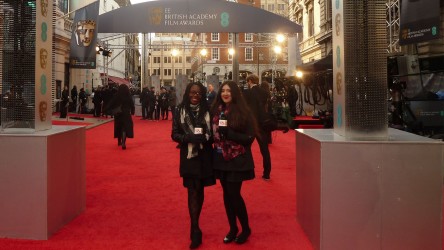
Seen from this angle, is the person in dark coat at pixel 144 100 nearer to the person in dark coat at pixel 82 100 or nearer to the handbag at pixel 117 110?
the person in dark coat at pixel 82 100

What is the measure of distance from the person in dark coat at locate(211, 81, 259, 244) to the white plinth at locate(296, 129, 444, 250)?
2.36 feet

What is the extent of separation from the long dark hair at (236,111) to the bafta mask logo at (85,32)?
11360mm

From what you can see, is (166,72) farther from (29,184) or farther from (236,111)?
(236,111)

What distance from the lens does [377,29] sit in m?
3.94

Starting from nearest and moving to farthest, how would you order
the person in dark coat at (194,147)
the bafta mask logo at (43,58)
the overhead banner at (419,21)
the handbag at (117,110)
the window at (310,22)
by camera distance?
the person in dark coat at (194,147) < the bafta mask logo at (43,58) < the overhead banner at (419,21) < the handbag at (117,110) < the window at (310,22)

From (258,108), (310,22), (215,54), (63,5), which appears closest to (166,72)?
(215,54)

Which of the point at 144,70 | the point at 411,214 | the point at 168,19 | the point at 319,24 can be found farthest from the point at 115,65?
the point at 411,214

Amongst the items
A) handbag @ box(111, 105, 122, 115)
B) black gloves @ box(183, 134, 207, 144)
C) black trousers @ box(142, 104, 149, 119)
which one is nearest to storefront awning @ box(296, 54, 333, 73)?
handbag @ box(111, 105, 122, 115)

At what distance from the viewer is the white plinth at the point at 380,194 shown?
3.61m

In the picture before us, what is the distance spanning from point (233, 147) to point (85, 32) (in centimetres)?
1240

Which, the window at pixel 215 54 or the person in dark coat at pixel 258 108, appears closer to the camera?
the person in dark coat at pixel 258 108

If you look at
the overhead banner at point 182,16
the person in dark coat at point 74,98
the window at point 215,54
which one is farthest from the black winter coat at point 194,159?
the window at point 215,54

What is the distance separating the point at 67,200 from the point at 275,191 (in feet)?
9.78

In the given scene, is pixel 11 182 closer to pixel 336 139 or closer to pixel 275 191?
pixel 336 139
